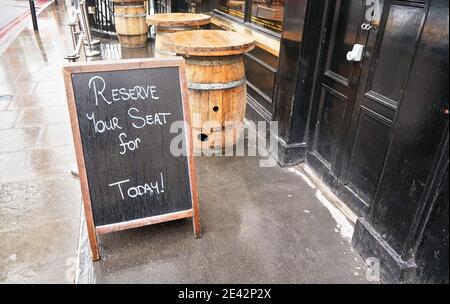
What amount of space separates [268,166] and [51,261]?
2.18m

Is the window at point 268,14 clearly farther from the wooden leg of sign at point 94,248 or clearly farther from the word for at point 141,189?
the wooden leg of sign at point 94,248

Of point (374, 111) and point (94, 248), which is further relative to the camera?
point (374, 111)

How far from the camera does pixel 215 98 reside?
3.36 m

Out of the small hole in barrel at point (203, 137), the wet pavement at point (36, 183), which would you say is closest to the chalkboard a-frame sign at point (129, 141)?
the wet pavement at point (36, 183)

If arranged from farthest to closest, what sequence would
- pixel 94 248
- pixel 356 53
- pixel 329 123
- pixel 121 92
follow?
pixel 329 123 < pixel 356 53 < pixel 94 248 < pixel 121 92

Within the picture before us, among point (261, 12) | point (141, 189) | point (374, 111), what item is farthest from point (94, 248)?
point (261, 12)

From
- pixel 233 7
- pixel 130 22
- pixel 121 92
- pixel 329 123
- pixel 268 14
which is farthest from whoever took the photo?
pixel 130 22

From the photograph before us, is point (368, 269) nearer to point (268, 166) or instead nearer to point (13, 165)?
point (268, 166)

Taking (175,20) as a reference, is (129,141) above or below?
below

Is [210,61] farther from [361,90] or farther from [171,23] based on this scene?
[171,23]

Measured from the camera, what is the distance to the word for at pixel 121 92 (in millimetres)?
2160

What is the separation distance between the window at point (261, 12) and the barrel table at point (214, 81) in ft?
2.04

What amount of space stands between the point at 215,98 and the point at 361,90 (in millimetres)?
1353

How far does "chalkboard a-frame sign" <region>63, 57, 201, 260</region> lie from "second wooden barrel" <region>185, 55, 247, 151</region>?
985 millimetres
